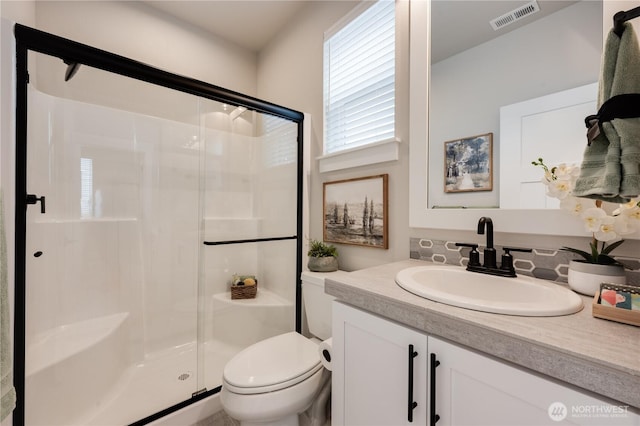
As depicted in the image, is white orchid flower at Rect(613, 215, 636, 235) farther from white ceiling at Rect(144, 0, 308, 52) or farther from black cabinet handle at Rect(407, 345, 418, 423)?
white ceiling at Rect(144, 0, 308, 52)

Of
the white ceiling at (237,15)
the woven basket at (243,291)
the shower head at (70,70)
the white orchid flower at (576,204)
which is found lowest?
the woven basket at (243,291)

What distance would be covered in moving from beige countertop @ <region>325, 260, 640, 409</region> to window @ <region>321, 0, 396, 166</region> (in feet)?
2.90

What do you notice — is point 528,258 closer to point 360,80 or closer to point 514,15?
point 514,15

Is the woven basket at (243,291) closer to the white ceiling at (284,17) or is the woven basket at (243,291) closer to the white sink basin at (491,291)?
→ the white sink basin at (491,291)

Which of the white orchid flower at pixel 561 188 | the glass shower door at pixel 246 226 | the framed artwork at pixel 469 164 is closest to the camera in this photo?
the white orchid flower at pixel 561 188

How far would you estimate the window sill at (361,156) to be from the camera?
1.33 m

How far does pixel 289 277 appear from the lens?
1876 millimetres

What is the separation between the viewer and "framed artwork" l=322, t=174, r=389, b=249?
1384mm

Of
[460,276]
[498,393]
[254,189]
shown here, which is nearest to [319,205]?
[254,189]

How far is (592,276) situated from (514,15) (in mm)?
942

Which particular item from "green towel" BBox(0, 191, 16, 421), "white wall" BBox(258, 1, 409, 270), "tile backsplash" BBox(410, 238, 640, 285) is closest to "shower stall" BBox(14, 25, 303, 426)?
"white wall" BBox(258, 1, 409, 270)

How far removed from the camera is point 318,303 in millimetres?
1447

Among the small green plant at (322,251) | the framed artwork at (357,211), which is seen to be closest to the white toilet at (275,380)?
the small green plant at (322,251)

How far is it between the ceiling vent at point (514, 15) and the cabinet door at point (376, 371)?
1164mm
